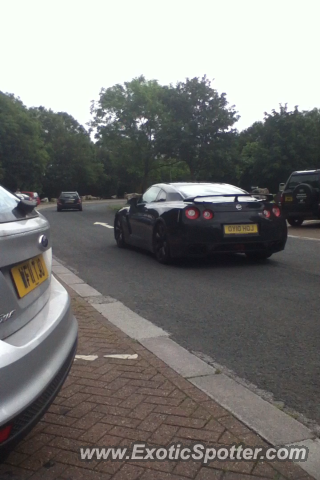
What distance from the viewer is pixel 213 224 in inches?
351

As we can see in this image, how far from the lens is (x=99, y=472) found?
2.81 meters

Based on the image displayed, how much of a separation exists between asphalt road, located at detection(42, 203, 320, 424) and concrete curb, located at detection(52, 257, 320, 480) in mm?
169

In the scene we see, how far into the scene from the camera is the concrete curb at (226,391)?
307 cm

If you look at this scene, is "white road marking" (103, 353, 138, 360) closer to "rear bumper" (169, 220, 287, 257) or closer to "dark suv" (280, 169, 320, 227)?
"rear bumper" (169, 220, 287, 257)

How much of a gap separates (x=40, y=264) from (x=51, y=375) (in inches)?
25.9

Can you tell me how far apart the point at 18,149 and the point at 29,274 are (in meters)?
63.5

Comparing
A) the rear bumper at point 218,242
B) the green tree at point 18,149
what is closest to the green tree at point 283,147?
the green tree at point 18,149

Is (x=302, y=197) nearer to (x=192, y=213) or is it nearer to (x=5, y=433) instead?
(x=192, y=213)

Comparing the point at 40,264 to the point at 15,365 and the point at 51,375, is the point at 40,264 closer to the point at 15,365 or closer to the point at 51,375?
the point at 51,375

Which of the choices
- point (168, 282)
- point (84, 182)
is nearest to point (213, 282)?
point (168, 282)

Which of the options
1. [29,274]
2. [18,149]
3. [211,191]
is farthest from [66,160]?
[29,274]

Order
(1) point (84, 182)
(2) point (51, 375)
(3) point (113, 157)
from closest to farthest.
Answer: (2) point (51, 375)
(3) point (113, 157)
(1) point (84, 182)

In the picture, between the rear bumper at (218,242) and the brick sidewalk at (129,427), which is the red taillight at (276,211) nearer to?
the rear bumper at (218,242)

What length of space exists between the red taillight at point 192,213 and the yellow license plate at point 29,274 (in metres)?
5.80
